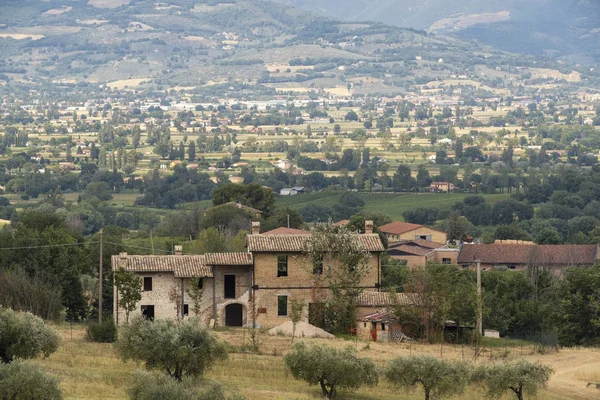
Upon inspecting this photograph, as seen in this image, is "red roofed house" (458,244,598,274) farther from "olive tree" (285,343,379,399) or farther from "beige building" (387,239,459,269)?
"olive tree" (285,343,379,399)

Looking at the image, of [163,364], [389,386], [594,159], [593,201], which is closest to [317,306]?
[389,386]

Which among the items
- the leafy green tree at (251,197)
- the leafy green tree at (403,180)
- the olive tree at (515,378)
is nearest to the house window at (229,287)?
the olive tree at (515,378)

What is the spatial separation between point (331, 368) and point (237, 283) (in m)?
12.6

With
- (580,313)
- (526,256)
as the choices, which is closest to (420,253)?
(526,256)

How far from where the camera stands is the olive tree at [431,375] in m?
32.2

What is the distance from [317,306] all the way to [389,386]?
9777 millimetres

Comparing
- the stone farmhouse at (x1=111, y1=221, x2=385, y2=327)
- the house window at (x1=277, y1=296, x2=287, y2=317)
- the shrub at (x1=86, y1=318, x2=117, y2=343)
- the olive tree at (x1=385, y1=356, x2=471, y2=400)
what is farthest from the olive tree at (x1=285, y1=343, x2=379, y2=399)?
the house window at (x1=277, y1=296, x2=287, y2=317)

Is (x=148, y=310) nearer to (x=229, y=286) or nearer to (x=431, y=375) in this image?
(x=229, y=286)

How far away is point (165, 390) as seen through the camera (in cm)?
2681

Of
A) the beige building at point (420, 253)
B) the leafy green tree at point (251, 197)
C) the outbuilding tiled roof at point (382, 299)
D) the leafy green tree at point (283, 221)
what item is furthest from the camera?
the leafy green tree at point (251, 197)

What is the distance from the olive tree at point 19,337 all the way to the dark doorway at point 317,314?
12992mm

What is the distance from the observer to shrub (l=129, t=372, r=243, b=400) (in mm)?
26688

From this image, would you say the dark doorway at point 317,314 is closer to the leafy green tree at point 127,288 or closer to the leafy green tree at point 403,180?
the leafy green tree at point 127,288

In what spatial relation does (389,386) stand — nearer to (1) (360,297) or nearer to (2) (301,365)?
(2) (301,365)
